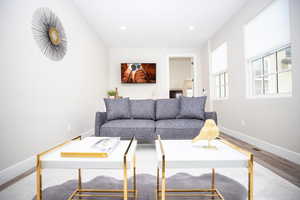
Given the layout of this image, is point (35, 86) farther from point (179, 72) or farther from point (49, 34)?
point (179, 72)

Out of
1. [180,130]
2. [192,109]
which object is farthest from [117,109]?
[192,109]

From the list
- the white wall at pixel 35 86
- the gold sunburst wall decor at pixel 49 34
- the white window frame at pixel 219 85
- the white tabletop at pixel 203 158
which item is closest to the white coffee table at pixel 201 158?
the white tabletop at pixel 203 158

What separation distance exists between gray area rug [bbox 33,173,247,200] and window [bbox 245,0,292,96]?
168cm

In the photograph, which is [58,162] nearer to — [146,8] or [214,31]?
[146,8]

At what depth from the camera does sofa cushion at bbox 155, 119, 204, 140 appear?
249 centimetres

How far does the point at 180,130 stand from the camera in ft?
8.22

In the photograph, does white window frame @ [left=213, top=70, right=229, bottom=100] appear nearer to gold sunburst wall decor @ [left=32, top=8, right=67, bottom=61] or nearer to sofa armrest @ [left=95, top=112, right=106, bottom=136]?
sofa armrest @ [left=95, top=112, right=106, bottom=136]

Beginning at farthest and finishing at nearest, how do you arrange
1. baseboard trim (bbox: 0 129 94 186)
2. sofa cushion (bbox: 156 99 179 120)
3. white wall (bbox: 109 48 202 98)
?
white wall (bbox: 109 48 202 98)
sofa cushion (bbox: 156 99 179 120)
baseboard trim (bbox: 0 129 94 186)

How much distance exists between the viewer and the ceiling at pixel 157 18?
3221 millimetres

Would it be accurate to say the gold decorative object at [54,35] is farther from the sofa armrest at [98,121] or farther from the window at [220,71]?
the window at [220,71]

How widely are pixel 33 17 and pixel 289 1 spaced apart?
328 cm

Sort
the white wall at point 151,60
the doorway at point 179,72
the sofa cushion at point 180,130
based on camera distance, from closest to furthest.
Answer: the sofa cushion at point 180,130 → the white wall at point 151,60 → the doorway at point 179,72

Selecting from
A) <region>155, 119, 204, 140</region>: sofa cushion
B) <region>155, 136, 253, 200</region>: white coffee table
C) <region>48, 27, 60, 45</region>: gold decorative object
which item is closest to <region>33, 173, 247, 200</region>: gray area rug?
<region>155, 136, 253, 200</region>: white coffee table

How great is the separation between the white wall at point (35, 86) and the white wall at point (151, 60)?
226cm
